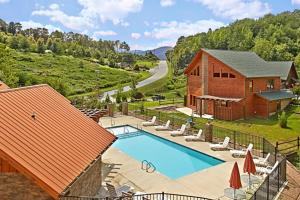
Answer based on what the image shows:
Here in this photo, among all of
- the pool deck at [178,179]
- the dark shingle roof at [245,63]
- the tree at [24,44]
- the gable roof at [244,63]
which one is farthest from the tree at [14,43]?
the pool deck at [178,179]

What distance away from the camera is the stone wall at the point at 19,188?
9.43 m

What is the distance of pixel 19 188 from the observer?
949cm

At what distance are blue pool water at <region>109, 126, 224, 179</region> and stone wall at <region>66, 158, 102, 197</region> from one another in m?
5.24

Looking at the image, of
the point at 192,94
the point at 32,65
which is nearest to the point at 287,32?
the point at 192,94

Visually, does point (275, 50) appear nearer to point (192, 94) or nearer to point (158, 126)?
point (192, 94)

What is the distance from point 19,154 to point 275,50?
79129mm

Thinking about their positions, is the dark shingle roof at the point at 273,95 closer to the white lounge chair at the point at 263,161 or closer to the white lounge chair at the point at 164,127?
the white lounge chair at the point at 164,127

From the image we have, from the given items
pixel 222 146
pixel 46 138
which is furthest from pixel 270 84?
pixel 46 138

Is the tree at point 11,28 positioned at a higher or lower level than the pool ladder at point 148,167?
higher

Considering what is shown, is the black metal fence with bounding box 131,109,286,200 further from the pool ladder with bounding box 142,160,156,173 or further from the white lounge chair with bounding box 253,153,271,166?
the pool ladder with bounding box 142,160,156,173

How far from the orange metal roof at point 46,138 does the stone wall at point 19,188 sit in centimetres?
58

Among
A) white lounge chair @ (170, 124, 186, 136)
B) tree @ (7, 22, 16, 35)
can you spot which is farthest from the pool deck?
tree @ (7, 22, 16, 35)

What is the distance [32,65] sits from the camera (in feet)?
275

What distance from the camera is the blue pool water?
19328 mm
